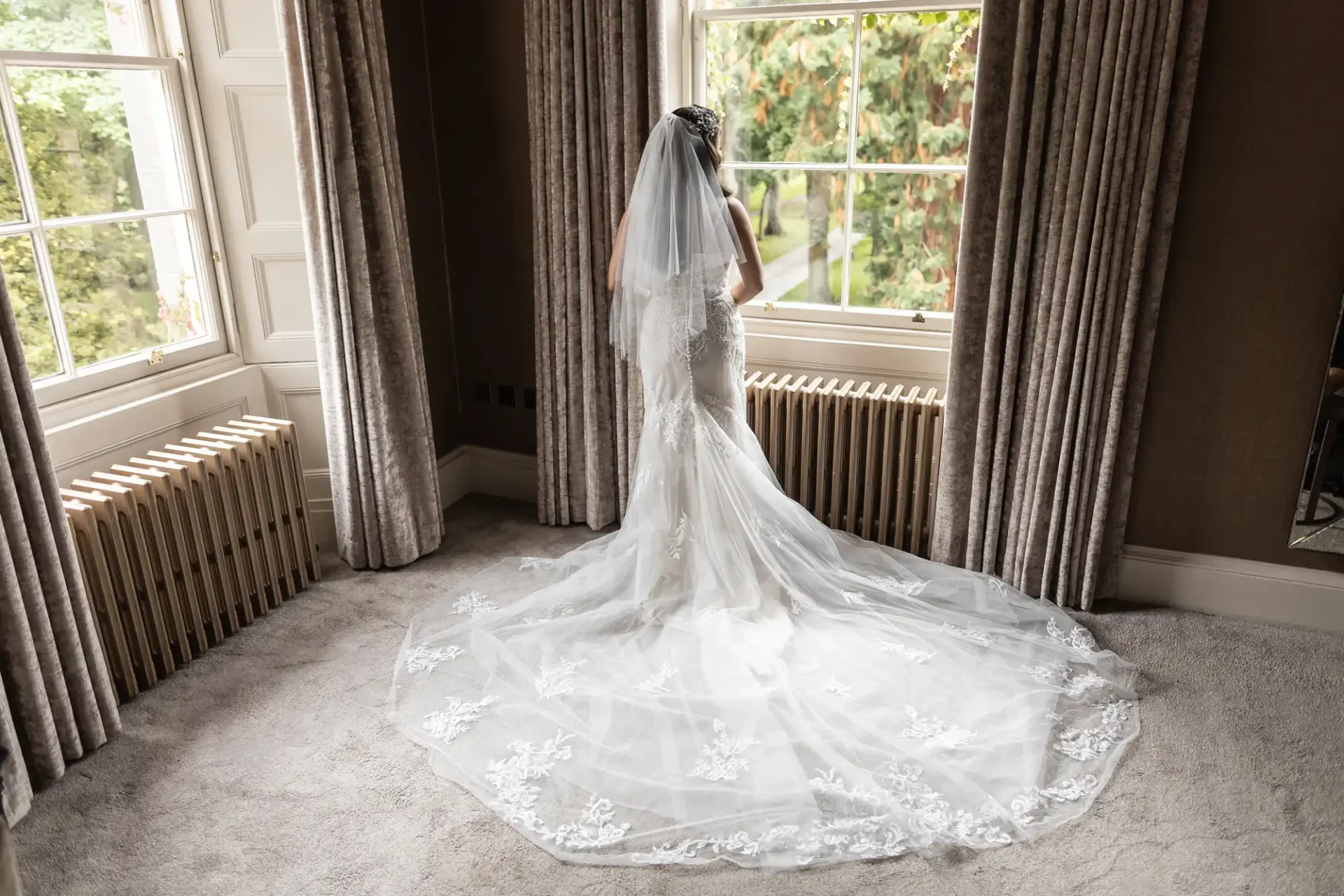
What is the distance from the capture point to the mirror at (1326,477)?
2.93 m

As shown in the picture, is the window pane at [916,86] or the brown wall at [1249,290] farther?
the window pane at [916,86]

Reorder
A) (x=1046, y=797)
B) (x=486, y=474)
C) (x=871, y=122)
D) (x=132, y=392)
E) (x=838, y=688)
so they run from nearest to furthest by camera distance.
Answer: (x=1046, y=797), (x=838, y=688), (x=132, y=392), (x=871, y=122), (x=486, y=474)

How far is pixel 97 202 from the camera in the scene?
3092 mm

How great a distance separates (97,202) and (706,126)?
1999mm

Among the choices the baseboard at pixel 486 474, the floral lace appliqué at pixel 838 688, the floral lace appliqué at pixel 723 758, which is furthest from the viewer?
the baseboard at pixel 486 474

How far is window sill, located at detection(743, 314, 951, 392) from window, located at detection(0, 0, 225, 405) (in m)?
2.07

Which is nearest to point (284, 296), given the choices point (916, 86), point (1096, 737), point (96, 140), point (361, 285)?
point (361, 285)

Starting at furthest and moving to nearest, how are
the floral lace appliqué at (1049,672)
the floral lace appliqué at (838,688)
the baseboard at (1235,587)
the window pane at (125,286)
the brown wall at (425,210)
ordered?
the brown wall at (425,210) < the baseboard at (1235,587) < the window pane at (125,286) < the floral lace appliqué at (1049,672) < the floral lace appliqué at (838,688)

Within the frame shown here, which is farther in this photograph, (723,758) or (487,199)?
(487,199)

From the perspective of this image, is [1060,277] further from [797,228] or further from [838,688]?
[838,688]

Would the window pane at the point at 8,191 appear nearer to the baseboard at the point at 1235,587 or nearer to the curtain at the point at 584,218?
the curtain at the point at 584,218

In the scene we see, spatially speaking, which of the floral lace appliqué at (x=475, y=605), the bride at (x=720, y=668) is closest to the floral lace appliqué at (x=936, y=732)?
the bride at (x=720, y=668)

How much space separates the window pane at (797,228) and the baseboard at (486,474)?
4.41ft

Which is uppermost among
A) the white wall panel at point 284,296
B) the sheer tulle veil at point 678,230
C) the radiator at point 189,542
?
the sheer tulle veil at point 678,230
